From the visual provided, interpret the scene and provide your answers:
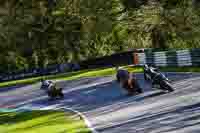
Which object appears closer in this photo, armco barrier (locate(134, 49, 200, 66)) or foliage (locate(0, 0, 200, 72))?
armco barrier (locate(134, 49, 200, 66))

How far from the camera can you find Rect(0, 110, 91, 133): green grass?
16594 millimetres

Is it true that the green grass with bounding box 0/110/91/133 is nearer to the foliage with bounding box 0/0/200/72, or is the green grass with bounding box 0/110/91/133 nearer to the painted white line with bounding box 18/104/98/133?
the painted white line with bounding box 18/104/98/133

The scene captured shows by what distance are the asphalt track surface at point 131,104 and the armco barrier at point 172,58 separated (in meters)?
3.56

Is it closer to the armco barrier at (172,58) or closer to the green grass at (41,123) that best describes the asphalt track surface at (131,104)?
the green grass at (41,123)

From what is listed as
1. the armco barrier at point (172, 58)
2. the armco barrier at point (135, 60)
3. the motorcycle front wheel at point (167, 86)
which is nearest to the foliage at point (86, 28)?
the armco barrier at point (135, 60)

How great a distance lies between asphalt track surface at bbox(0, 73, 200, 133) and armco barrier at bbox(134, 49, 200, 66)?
3.56m

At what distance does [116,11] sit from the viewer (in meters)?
60.8

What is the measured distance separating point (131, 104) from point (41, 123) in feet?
12.7

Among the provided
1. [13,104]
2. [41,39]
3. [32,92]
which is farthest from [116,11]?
[13,104]

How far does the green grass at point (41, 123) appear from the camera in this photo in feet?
54.4

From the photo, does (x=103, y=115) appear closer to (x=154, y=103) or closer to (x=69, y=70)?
(x=154, y=103)

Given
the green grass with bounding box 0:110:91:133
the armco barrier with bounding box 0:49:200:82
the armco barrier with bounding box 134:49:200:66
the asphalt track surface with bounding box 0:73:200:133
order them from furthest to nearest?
the armco barrier with bounding box 0:49:200:82 → the armco barrier with bounding box 134:49:200:66 → the green grass with bounding box 0:110:91:133 → the asphalt track surface with bounding box 0:73:200:133

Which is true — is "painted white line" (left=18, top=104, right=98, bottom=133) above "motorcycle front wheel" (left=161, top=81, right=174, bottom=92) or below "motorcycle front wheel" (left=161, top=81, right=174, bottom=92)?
below

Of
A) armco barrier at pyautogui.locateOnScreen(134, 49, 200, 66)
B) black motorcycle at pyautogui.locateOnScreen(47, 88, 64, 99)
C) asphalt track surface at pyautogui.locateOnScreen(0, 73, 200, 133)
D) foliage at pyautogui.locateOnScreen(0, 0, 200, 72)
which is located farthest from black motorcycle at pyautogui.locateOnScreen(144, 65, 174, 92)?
foliage at pyautogui.locateOnScreen(0, 0, 200, 72)
